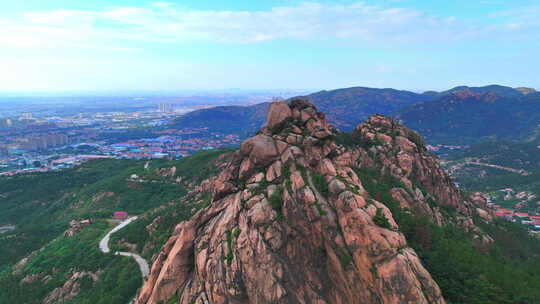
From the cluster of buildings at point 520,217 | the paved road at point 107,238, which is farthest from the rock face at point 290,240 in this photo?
the cluster of buildings at point 520,217

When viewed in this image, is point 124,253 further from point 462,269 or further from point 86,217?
point 462,269

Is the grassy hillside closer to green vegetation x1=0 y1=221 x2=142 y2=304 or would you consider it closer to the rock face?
green vegetation x1=0 y1=221 x2=142 y2=304

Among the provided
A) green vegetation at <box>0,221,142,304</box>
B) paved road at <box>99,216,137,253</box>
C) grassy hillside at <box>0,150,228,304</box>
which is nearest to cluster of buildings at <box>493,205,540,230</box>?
grassy hillside at <box>0,150,228,304</box>

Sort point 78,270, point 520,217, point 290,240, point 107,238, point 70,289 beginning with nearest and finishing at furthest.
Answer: point 290,240, point 70,289, point 78,270, point 107,238, point 520,217

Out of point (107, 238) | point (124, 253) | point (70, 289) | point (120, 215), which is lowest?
point (70, 289)

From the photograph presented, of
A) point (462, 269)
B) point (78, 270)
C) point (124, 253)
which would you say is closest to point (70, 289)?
point (78, 270)

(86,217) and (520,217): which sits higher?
(86,217)

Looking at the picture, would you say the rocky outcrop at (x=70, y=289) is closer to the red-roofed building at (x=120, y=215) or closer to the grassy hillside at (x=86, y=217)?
the grassy hillside at (x=86, y=217)

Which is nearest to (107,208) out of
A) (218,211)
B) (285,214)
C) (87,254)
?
(87,254)
